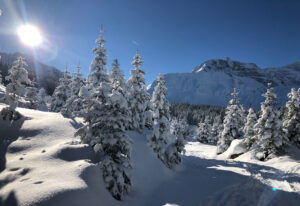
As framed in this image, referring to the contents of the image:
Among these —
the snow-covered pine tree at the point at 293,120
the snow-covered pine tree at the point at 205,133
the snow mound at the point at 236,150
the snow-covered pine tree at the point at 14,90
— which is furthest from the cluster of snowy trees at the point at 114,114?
the snow-covered pine tree at the point at 205,133

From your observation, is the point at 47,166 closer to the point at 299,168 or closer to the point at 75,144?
the point at 75,144

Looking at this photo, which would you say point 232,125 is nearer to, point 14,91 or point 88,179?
point 88,179

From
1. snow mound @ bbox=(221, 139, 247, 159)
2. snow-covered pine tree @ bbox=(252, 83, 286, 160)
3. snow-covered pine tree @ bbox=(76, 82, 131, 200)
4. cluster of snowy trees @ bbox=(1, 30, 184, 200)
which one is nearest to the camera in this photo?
snow-covered pine tree @ bbox=(76, 82, 131, 200)

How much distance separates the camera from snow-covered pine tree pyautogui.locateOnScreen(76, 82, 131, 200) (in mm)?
8047

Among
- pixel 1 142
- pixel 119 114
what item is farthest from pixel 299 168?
pixel 1 142

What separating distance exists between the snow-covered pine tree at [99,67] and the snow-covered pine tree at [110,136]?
10913 mm

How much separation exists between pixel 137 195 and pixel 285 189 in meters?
9.73

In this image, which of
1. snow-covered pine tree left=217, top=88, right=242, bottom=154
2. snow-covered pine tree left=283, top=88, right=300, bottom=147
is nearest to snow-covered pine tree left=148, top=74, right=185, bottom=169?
snow-covered pine tree left=283, top=88, right=300, bottom=147

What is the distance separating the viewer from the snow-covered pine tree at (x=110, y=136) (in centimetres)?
805

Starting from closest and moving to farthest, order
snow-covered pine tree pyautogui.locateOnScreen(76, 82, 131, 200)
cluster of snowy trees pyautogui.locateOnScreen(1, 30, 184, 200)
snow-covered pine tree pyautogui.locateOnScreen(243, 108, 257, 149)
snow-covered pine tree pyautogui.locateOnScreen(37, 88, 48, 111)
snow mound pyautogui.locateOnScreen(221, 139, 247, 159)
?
snow-covered pine tree pyautogui.locateOnScreen(76, 82, 131, 200) → cluster of snowy trees pyautogui.locateOnScreen(1, 30, 184, 200) → snow-covered pine tree pyautogui.locateOnScreen(243, 108, 257, 149) → snow mound pyautogui.locateOnScreen(221, 139, 247, 159) → snow-covered pine tree pyautogui.locateOnScreen(37, 88, 48, 111)

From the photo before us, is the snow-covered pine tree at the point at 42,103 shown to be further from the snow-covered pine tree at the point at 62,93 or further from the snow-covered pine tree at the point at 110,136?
the snow-covered pine tree at the point at 110,136

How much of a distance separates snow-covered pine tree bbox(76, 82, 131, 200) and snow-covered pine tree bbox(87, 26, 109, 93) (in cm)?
1091

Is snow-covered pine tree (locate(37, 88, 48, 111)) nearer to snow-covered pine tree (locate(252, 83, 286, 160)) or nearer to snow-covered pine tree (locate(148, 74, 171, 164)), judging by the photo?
snow-covered pine tree (locate(148, 74, 171, 164))

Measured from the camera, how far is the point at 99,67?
19.8 meters
